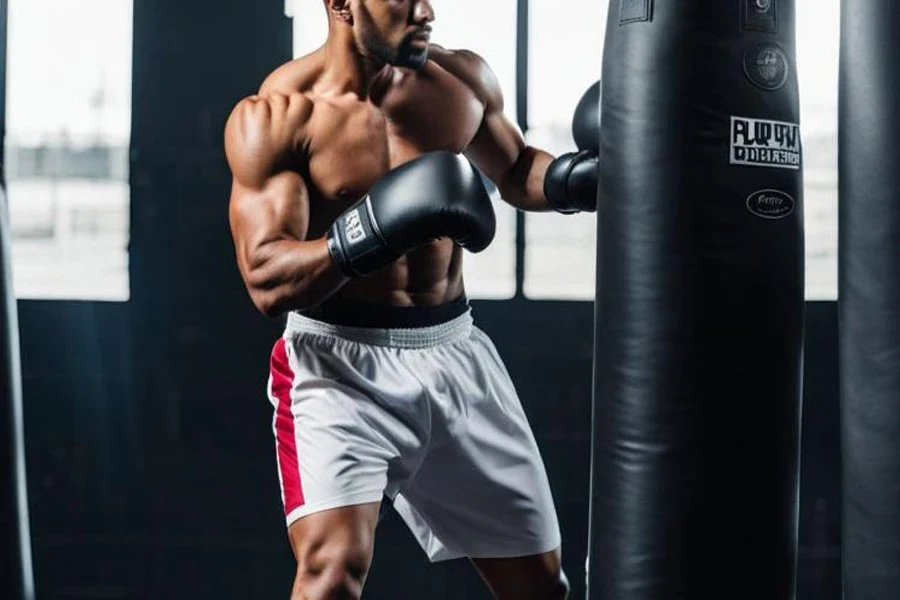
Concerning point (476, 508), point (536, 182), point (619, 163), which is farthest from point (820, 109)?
point (619, 163)

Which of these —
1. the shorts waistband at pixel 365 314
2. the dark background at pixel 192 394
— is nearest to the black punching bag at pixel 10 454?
the shorts waistband at pixel 365 314

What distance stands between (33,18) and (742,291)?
2.97 meters

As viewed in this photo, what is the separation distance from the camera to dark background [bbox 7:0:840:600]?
12.2 feet

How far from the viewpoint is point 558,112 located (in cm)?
372

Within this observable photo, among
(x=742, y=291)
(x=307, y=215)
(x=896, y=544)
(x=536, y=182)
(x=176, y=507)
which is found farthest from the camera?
(x=176, y=507)

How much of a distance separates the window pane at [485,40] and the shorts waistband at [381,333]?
1501mm

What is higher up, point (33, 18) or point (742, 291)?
point (33, 18)

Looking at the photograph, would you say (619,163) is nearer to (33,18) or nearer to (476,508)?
(476,508)

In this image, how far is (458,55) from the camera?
2.35m

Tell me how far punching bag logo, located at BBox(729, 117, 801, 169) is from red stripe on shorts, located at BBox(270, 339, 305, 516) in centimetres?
93

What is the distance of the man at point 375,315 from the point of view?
1.93 meters

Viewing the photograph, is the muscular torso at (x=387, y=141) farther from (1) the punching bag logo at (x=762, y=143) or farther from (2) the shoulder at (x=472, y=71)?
(1) the punching bag logo at (x=762, y=143)

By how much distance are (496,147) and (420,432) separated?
0.63 metres

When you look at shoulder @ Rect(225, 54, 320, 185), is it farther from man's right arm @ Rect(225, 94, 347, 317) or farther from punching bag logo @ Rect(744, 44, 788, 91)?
punching bag logo @ Rect(744, 44, 788, 91)
